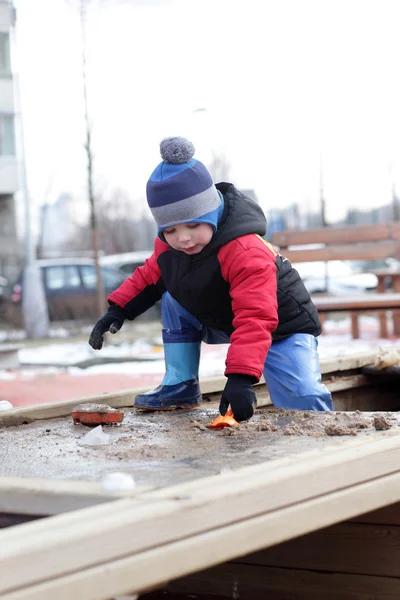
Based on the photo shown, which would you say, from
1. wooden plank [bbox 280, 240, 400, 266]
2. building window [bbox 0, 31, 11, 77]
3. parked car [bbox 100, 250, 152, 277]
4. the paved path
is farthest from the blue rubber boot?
building window [bbox 0, 31, 11, 77]

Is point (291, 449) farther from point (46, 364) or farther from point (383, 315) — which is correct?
point (383, 315)

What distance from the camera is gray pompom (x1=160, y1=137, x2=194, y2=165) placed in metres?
2.61

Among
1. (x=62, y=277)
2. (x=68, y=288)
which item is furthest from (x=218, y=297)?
(x=62, y=277)

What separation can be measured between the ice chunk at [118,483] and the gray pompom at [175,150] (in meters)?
1.29

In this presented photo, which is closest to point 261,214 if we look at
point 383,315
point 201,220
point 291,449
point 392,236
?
point 201,220

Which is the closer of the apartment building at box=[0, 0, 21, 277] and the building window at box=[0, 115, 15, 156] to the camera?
the apartment building at box=[0, 0, 21, 277]

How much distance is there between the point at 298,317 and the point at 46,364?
254 inches

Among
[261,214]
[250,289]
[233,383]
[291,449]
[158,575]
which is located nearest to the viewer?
[158,575]

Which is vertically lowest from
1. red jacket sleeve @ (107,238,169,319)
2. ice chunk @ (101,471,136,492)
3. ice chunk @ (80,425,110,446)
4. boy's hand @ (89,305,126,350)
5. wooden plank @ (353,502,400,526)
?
wooden plank @ (353,502,400,526)

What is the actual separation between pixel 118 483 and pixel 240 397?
816 millimetres

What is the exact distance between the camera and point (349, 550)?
1.98m

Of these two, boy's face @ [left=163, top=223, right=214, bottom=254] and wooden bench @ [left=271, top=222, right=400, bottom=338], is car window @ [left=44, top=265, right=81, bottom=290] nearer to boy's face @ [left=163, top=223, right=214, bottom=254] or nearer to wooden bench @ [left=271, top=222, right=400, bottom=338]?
wooden bench @ [left=271, top=222, right=400, bottom=338]

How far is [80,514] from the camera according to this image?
53.9 inches

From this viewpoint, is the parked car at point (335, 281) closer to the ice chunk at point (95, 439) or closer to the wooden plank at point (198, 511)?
the ice chunk at point (95, 439)
